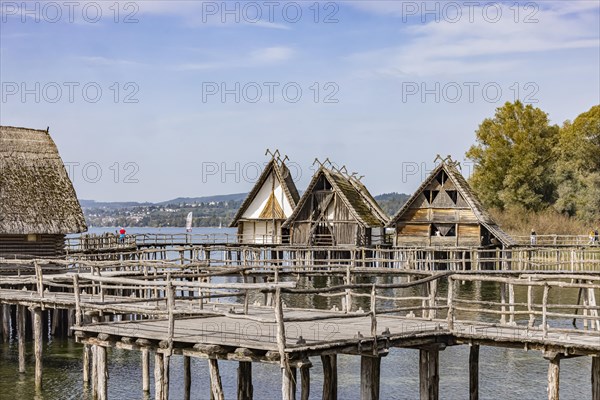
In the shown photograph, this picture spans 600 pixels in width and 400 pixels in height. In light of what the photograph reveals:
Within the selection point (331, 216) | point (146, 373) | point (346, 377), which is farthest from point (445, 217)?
point (146, 373)

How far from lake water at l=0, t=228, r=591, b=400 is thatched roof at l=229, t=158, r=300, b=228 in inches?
1138

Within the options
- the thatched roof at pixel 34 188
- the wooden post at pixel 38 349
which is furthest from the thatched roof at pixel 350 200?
the wooden post at pixel 38 349

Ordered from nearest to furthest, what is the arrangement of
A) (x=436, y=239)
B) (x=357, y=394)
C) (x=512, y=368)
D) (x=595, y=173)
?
(x=357, y=394) < (x=512, y=368) < (x=436, y=239) < (x=595, y=173)

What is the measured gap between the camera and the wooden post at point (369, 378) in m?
17.1

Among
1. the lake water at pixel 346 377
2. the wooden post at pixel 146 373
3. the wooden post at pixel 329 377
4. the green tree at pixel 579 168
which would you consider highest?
the green tree at pixel 579 168

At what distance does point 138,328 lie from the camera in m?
17.8

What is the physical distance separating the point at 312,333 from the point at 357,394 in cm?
778

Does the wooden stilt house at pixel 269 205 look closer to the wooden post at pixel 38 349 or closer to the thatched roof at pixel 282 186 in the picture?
the thatched roof at pixel 282 186

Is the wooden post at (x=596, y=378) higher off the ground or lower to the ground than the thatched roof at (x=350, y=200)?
lower

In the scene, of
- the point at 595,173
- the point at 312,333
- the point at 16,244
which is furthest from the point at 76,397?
the point at 595,173

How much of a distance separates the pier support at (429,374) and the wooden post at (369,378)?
4.04 feet

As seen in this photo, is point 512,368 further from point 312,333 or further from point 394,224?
point 394,224

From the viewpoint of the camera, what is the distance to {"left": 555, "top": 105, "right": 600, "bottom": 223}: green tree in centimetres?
7112

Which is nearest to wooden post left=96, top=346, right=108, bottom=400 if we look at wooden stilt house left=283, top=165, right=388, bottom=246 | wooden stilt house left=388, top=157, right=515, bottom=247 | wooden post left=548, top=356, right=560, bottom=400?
wooden post left=548, top=356, right=560, bottom=400
